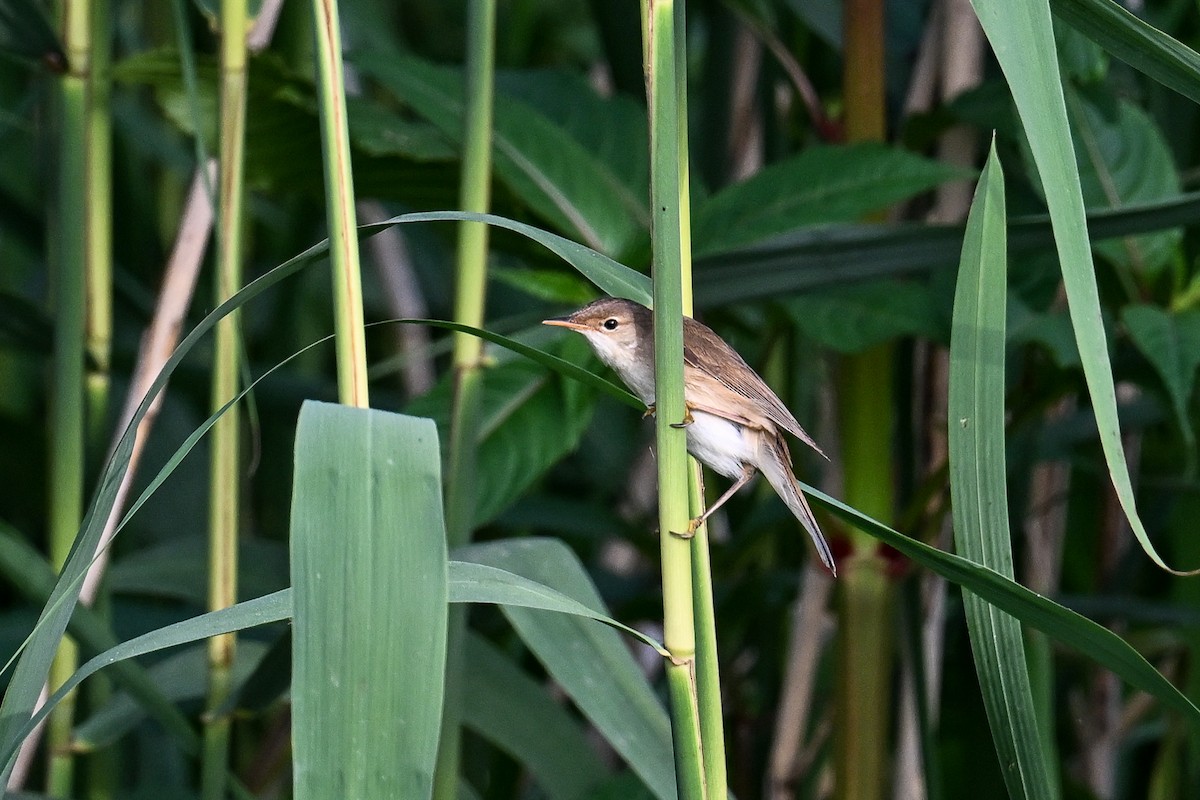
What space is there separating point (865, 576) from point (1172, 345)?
47 centimetres

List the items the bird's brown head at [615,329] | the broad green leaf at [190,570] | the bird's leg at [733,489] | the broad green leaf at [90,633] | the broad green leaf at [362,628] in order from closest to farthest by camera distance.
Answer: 1. the broad green leaf at [362,628]
2. the bird's leg at [733,489]
3. the broad green leaf at [90,633]
4. the bird's brown head at [615,329]
5. the broad green leaf at [190,570]

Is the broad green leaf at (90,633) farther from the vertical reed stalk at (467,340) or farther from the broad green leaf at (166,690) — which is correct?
the vertical reed stalk at (467,340)

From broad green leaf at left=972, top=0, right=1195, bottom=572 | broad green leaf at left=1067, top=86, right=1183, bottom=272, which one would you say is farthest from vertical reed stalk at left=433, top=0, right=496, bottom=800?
broad green leaf at left=1067, top=86, right=1183, bottom=272

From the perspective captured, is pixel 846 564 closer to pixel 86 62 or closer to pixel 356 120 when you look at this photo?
pixel 356 120

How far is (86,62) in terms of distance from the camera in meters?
1.38

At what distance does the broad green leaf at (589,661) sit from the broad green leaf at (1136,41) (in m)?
0.64

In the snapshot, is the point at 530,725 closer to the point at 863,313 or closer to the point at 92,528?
the point at 863,313

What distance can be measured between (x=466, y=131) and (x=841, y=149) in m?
0.57

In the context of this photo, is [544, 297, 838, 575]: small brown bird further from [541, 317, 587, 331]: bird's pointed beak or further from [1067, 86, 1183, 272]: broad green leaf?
[1067, 86, 1183, 272]: broad green leaf

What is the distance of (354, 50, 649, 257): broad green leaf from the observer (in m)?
1.64

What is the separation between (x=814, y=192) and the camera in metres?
1.56

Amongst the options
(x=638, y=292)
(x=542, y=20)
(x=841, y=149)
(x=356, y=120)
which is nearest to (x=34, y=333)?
(x=356, y=120)

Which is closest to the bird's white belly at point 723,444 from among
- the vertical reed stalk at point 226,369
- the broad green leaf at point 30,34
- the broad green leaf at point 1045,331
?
the broad green leaf at point 1045,331

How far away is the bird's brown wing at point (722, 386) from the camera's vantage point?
139 centimetres
